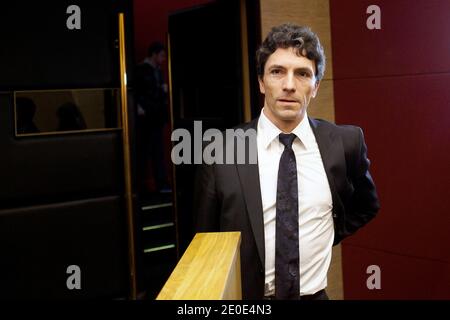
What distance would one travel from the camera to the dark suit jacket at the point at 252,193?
62.4 inches

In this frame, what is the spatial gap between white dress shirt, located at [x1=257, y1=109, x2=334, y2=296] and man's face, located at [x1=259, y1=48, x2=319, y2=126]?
0.17ft

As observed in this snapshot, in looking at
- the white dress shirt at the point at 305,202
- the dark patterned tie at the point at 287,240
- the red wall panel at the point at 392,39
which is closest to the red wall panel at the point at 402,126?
the red wall panel at the point at 392,39

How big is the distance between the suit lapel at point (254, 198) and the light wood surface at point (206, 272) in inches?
13.3

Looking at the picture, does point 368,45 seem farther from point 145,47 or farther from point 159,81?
point 145,47

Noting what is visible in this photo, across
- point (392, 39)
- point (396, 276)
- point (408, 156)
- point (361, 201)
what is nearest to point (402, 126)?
point (408, 156)

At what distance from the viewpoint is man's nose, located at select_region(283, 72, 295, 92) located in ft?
5.31

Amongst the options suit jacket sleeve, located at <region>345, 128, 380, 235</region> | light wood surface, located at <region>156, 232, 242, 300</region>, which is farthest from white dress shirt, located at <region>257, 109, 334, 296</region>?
light wood surface, located at <region>156, 232, 242, 300</region>

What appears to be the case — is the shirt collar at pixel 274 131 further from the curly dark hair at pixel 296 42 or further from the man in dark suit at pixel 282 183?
the curly dark hair at pixel 296 42

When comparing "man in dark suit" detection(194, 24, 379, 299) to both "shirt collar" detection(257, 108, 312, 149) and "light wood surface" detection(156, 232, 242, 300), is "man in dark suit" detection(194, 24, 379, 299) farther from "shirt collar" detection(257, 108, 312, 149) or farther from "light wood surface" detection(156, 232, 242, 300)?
"light wood surface" detection(156, 232, 242, 300)

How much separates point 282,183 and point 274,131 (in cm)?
17

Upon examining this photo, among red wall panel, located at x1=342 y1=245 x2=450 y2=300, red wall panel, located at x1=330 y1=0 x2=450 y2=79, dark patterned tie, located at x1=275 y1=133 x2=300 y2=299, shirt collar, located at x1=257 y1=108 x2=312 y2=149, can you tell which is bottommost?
red wall panel, located at x1=342 y1=245 x2=450 y2=300

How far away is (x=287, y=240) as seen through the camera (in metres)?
1.59
